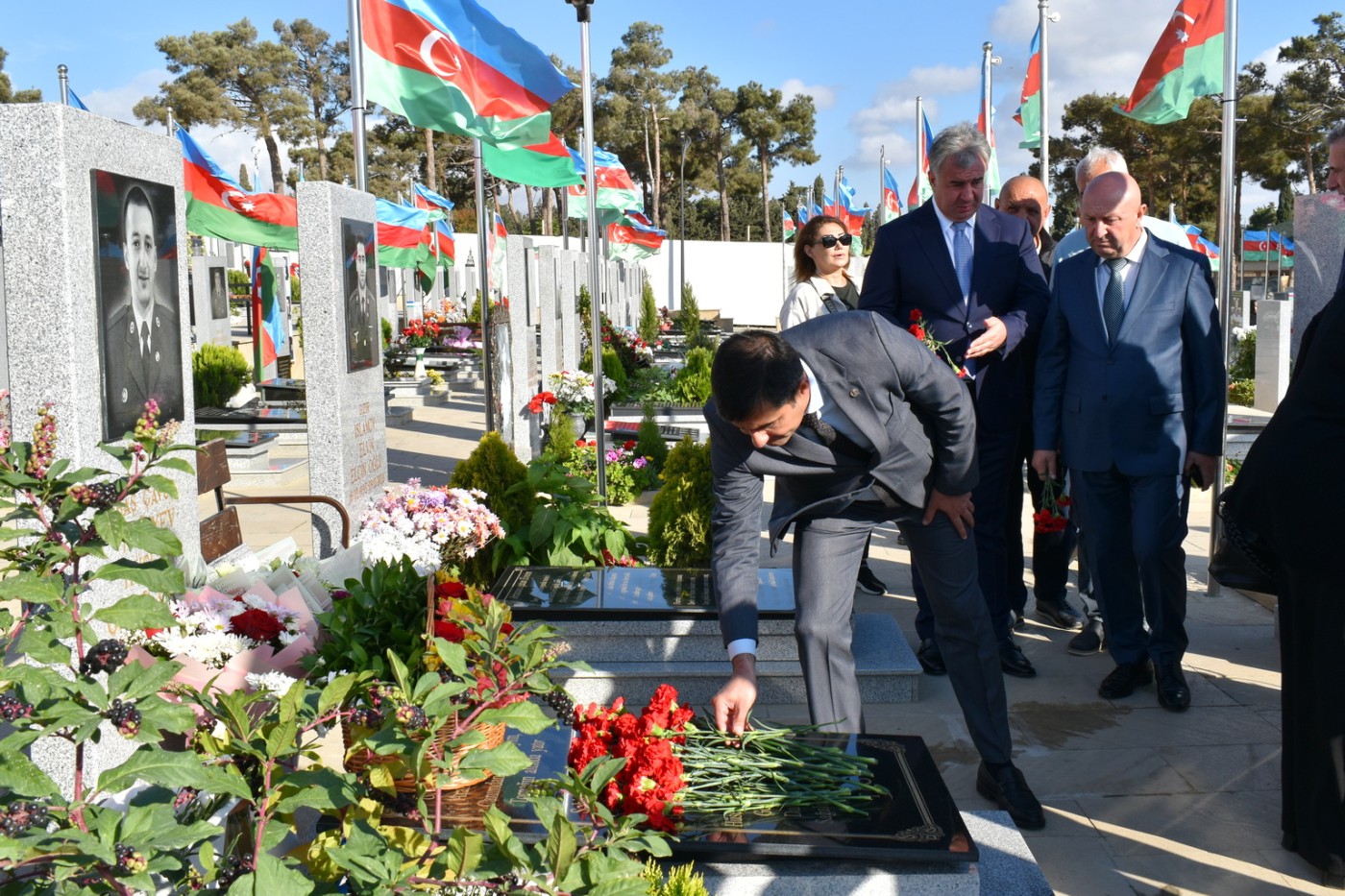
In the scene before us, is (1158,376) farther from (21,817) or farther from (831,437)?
(21,817)

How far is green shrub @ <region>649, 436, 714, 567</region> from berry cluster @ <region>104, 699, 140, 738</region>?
410 centimetres

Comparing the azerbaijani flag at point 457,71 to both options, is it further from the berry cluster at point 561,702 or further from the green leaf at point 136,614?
the green leaf at point 136,614

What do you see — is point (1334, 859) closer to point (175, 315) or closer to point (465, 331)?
point (175, 315)

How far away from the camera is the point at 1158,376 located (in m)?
4.58

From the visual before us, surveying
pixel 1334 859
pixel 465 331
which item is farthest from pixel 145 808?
pixel 465 331

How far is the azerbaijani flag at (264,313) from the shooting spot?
1527 cm

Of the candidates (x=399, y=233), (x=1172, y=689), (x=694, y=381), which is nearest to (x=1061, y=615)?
(x=1172, y=689)

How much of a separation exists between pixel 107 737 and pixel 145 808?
2.26m

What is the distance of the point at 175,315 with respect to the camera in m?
4.51

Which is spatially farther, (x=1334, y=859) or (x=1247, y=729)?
(x=1247, y=729)

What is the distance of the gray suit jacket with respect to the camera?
10.4 feet

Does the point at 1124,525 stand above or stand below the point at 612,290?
below

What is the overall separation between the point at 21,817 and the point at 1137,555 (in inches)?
164

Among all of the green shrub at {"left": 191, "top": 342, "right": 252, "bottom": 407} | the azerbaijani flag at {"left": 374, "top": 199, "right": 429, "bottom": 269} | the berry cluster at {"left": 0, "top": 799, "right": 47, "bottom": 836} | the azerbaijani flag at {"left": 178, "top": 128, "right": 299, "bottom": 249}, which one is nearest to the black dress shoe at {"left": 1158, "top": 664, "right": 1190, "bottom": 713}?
the berry cluster at {"left": 0, "top": 799, "right": 47, "bottom": 836}
